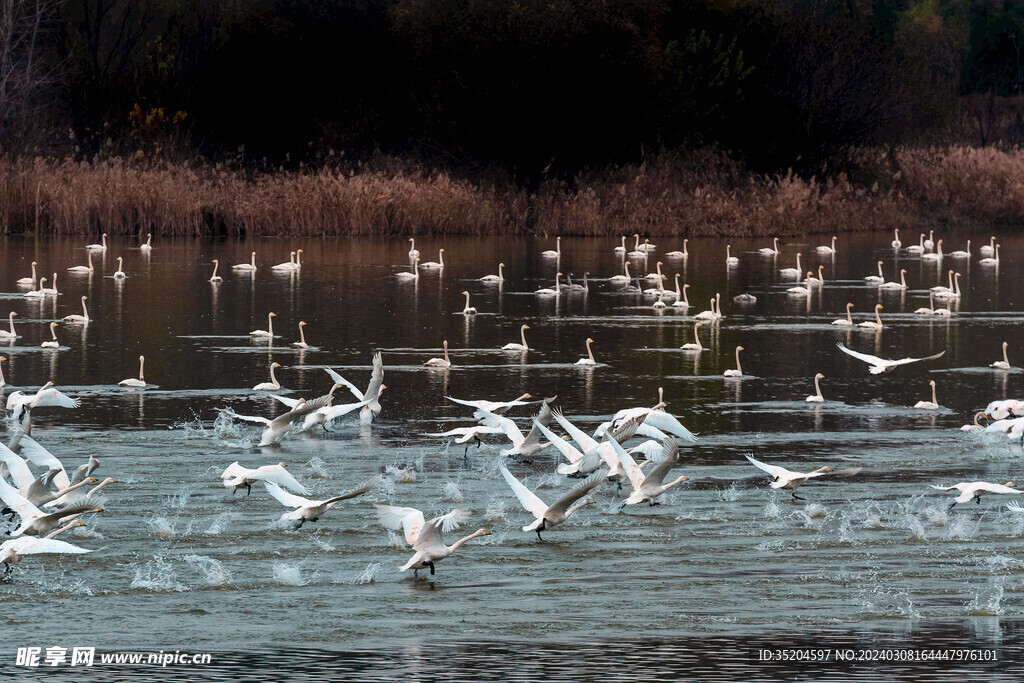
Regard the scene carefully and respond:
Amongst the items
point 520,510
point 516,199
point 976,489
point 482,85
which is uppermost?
point 482,85

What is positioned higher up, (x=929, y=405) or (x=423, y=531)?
(x=423, y=531)

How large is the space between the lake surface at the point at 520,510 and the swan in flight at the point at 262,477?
18 centimetres

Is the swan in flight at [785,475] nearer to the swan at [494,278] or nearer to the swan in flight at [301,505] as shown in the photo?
the swan in flight at [301,505]

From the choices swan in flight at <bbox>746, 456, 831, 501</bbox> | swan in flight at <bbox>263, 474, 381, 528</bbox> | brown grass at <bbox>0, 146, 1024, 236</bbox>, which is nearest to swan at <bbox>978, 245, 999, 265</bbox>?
brown grass at <bbox>0, 146, 1024, 236</bbox>

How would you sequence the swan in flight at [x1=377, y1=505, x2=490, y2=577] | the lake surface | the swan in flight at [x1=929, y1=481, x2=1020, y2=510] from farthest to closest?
1. the swan in flight at [x1=929, y1=481, x2=1020, y2=510]
2. the swan in flight at [x1=377, y1=505, x2=490, y2=577]
3. the lake surface

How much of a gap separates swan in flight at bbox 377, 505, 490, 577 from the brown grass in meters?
26.6

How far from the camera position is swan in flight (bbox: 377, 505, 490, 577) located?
32.2ft

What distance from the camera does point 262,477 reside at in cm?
1133

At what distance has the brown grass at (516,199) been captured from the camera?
35719 mm

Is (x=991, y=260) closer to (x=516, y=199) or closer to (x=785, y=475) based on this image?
(x=516, y=199)

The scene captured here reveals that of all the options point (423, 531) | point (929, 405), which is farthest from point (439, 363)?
point (423, 531)

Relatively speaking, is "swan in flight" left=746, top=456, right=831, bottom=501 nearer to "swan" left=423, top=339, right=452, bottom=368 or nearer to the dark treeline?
"swan" left=423, top=339, right=452, bottom=368

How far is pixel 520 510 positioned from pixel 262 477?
1.83 meters

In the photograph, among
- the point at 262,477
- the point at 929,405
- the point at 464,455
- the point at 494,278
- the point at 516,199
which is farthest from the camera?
the point at 516,199
